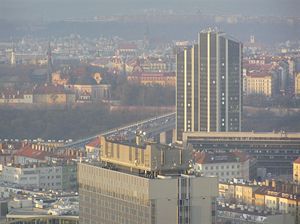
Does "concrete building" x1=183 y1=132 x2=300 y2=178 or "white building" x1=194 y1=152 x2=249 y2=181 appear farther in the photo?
"concrete building" x1=183 y1=132 x2=300 y2=178

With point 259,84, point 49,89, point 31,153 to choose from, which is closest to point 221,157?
point 31,153

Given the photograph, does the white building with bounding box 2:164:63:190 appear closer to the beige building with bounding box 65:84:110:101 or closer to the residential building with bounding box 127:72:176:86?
the residential building with bounding box 127:72:176:86

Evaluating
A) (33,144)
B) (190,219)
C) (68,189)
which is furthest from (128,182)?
(33,144)

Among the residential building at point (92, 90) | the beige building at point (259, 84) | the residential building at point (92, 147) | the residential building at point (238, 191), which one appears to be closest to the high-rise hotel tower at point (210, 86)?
the beige building at point (259, 84)

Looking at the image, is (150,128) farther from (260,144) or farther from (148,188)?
(148,188)

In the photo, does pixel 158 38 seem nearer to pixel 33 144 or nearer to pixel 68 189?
pixel 33 144

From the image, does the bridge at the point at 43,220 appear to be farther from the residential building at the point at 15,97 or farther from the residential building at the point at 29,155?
the residential building at the point at 15,97

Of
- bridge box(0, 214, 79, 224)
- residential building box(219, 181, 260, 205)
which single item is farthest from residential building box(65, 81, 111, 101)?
bridge box(0, 214, 79, 224)
